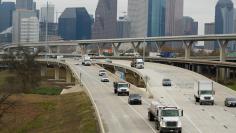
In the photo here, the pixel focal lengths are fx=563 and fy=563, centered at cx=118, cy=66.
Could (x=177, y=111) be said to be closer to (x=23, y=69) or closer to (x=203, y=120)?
(x=203, y=120)

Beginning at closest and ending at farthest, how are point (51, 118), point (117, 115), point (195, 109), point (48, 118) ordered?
1. point (117, 115)
2. point (195, 109)
3. point (51, 118)
4. point (48, 118)

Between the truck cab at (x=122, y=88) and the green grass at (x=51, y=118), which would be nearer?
the green grass at (x=51, y=118)

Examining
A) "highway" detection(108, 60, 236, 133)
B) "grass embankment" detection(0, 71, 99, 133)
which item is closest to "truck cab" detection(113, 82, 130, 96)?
"highway" detection(108, 60, 236, 133)

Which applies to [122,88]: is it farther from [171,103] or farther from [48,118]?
[48,118]

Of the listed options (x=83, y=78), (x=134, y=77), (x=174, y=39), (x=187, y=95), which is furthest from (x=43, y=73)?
(x=187, y=95)

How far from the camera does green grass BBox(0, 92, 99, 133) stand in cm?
5246

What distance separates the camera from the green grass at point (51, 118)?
5246cm

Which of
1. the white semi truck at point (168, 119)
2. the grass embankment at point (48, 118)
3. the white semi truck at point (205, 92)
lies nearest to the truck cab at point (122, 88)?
the grass embankment at point (48, 118)

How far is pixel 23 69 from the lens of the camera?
425 ft

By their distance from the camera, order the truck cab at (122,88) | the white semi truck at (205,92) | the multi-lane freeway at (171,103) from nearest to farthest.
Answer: the multi-lane freeway at (171,103), the white semi truck at (205,92), the truck cab at (122,88)

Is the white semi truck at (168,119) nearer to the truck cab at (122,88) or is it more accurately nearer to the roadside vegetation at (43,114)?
the roadside vegetation at (43,114)

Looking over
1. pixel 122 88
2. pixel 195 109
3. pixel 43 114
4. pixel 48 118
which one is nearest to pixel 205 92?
pixel 195 109

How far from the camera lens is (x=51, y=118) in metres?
66.4

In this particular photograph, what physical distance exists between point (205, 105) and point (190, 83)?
3250cm
